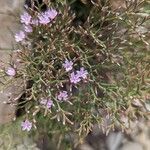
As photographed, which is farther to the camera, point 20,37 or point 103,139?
point 103,139

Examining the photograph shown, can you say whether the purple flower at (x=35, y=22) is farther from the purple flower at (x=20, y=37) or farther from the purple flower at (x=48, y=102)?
the purple flower at (x=48, y=102)

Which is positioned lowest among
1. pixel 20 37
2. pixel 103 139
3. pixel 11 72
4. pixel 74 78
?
pixel 103 139

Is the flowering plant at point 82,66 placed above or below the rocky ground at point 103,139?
above

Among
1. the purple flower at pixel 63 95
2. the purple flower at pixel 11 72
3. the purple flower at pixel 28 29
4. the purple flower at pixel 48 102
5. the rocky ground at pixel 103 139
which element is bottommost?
the rocky ground at pixel 103 139

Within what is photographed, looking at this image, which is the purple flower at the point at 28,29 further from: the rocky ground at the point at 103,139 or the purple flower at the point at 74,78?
the rocky ground at the point at 103,139

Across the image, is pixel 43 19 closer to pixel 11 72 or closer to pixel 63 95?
pixel 11 72

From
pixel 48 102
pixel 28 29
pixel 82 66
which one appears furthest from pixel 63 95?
pixel 28 29

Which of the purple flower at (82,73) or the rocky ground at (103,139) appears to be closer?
the purple flower at (82,73)

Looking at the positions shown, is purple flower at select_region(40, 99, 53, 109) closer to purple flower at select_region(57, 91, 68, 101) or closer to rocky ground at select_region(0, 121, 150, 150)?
Result: purple flower at select_region(57, 91, 68, 101)

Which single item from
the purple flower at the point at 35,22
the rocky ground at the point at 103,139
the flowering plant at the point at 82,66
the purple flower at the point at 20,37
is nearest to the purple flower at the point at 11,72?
the flowering plant at the point at 82,66

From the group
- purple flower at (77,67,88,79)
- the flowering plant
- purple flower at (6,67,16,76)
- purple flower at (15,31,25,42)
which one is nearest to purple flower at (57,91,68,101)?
the flowering plant
